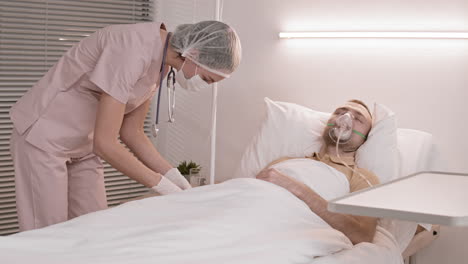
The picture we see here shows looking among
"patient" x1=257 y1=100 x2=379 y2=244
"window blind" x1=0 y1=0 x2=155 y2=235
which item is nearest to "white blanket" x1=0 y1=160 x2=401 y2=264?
"patient" x1=257 y1=100 x2=379 y2=244

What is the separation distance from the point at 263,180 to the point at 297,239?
1.65ft

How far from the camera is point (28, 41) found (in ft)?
12.5

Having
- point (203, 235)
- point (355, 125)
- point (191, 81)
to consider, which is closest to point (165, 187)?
point (191, 81)

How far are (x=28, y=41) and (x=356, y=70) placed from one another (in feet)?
5.82

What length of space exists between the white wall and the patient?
27 centimetres

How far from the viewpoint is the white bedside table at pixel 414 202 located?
4.68 ft

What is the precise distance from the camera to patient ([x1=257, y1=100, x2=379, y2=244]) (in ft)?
8.25

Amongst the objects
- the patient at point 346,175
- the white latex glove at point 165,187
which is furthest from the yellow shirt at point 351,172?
the white latex glove at point 165,187

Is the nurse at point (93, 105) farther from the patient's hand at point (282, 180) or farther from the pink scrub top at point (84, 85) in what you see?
the patient's hand at point (282, 180)

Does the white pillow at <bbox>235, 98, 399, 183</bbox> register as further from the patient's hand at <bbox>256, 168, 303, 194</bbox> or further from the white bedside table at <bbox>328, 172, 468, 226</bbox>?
the white bedside table at <bbox>328, 172, 468, 226</bbox>

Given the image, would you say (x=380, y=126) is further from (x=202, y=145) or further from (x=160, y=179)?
(x=202, y=145)

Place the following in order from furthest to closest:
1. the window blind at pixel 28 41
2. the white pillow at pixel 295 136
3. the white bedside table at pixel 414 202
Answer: the window blind at pixel 28 41, the white pillow at pixel 295 136, the white bedside table at pixel 414 202

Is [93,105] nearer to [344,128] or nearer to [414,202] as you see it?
[344,128]

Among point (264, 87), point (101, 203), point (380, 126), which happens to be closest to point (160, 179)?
point (101, 203)
